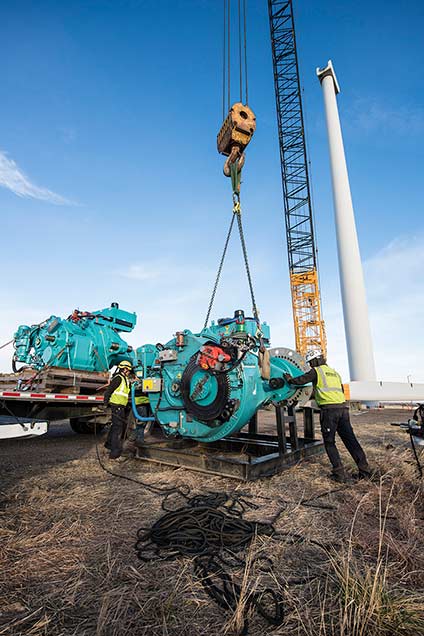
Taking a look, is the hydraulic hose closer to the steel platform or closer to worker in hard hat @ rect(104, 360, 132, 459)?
worker in hard hat @ rect(104, 360, 132, 459)

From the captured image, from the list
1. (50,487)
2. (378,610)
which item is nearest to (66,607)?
(378,610)

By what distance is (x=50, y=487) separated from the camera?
170 inches

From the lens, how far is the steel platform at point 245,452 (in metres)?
4.60

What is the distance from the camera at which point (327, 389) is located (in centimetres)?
484

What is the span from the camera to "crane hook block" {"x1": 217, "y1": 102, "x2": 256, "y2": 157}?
5734 mm

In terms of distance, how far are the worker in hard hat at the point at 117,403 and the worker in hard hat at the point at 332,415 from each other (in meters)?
2.92

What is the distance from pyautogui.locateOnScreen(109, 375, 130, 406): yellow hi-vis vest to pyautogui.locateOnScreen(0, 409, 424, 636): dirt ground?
1.50 meters

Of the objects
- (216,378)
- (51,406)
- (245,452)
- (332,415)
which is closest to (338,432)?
(332,415)

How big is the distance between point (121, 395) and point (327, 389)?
11.4ft

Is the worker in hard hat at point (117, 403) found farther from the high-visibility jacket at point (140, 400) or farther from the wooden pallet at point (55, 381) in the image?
the wooden pallet at point (55, 381)

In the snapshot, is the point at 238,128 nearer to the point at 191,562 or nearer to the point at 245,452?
the point at 245,452

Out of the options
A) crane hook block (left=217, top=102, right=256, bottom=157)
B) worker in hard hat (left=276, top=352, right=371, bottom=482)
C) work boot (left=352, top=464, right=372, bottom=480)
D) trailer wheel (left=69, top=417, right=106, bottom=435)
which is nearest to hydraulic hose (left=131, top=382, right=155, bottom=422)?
worker in hard hat (left=276, top=352, right=371, bottom=482)

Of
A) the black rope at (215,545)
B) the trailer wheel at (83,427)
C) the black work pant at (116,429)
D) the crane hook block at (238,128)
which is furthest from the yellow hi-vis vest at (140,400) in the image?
the crane hook block at (238,128)

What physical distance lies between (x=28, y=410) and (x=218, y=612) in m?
5.96
